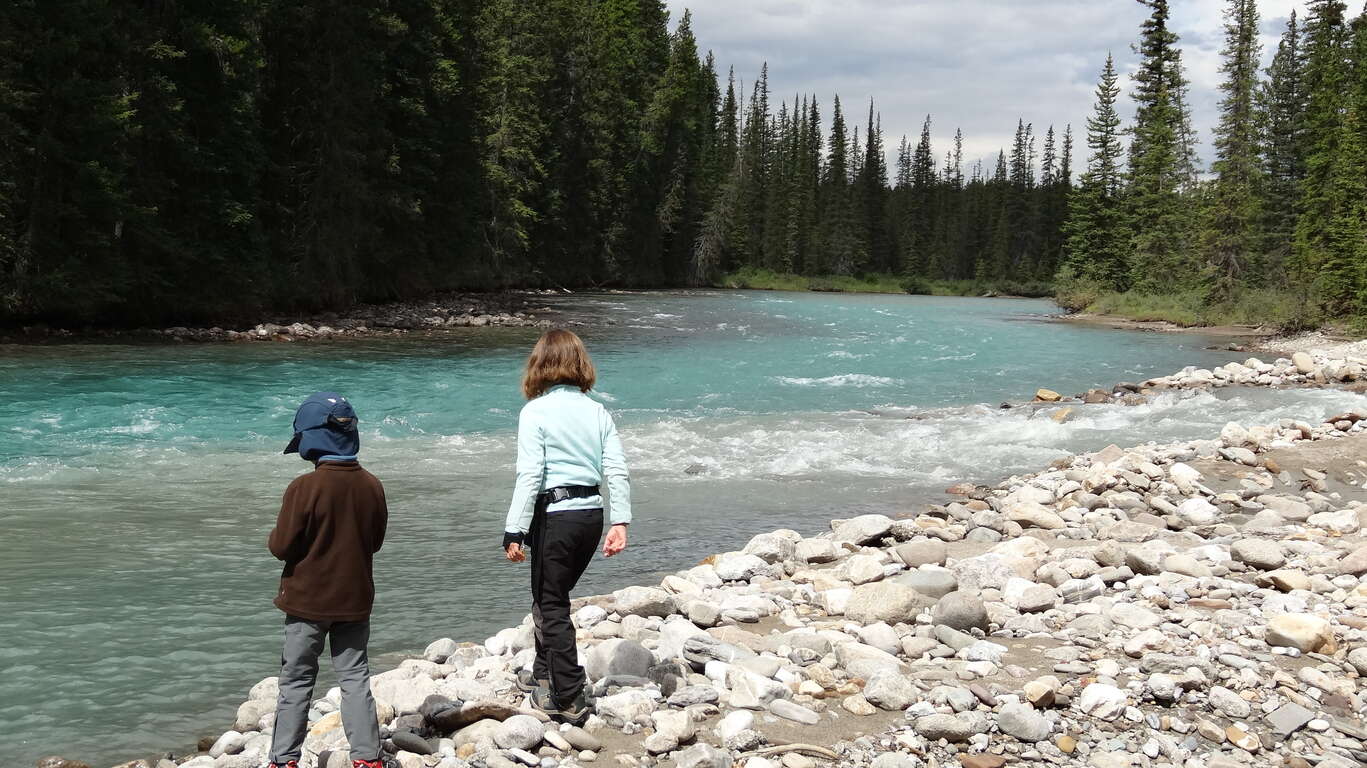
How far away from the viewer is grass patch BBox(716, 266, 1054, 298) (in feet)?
278

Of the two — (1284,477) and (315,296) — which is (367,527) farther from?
(315,296)

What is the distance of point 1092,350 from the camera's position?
3105cm

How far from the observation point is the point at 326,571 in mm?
3943

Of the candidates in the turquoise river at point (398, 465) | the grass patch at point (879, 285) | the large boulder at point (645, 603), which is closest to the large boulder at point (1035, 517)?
the turquoise river at point (398, 465)

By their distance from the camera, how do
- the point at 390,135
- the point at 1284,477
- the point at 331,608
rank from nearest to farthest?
the point at 331,608 → the point at 1284,477 → the point at 390,135

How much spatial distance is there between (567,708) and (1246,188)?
47656 mm

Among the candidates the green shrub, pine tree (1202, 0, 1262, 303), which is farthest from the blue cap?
the green shrub

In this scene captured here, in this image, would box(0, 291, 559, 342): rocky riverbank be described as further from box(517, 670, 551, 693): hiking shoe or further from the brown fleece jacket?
the brown fleece jacket

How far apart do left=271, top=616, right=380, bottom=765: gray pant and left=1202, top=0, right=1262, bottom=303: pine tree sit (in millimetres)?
44722

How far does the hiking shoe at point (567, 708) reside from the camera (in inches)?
177

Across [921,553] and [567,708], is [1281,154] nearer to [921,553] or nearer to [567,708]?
[921,553]

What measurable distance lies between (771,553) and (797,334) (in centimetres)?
2735

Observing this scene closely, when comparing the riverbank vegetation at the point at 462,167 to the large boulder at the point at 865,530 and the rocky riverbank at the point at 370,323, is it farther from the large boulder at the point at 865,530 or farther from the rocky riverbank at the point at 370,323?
the large boulder at the point at 865,530

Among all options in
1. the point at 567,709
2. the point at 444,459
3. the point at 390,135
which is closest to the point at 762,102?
the point at 390,135
